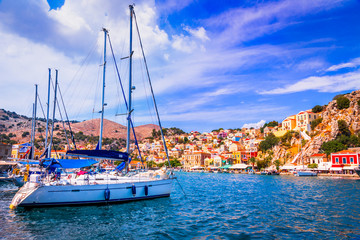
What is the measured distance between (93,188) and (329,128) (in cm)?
8095

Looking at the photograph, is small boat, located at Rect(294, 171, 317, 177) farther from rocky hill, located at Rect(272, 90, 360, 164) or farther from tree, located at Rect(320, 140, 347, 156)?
rocky hill, located at Rect(272, 90, 360, 164)

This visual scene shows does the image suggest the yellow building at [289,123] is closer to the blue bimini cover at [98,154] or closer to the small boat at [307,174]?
the small boat at [307,174]

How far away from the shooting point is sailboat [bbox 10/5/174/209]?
15906 mm

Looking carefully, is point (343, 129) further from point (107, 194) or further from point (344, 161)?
point (107, 194)

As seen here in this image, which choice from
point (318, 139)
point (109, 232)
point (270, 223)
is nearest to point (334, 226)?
point (270, 223)

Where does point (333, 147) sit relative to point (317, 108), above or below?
below

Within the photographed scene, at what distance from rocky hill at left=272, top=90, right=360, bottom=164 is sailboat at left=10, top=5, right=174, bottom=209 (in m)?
67.5

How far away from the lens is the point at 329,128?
7825 cm

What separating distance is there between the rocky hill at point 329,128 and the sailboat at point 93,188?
67.5 m

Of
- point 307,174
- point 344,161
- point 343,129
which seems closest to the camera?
point 344,161

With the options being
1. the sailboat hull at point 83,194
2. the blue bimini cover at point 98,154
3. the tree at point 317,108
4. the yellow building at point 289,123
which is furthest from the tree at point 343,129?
the blue bimini cover at point 98,154

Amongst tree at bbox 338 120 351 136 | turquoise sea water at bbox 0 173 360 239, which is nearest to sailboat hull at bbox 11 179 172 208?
turquoise sea water at bbox 0 173 360 239

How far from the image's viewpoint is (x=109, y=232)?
38.2ft

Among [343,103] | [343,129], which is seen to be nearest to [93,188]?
[343,129]
